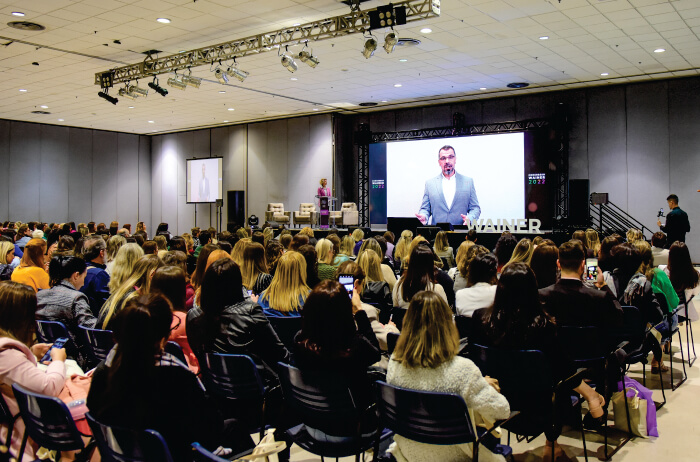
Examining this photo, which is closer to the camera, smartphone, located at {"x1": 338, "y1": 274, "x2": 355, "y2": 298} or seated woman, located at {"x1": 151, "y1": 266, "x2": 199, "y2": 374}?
seated woman, located at {"x1": 151, "y1": 266, "x2": 199, "y2": 374}

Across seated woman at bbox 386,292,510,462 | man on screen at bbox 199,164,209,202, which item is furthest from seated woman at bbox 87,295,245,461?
man on screen at bbox 199,164,209,202

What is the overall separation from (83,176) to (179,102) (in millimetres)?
7407

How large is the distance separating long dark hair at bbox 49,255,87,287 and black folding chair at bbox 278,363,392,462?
208cm

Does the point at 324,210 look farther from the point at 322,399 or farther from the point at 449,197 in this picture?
the point at 322,399

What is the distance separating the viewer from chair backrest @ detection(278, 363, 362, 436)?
2.52m

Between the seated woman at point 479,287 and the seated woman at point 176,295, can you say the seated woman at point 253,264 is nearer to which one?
the seated woman at point 176,295

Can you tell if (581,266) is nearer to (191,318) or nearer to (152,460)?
(191,318)

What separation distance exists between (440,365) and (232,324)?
4.16ft

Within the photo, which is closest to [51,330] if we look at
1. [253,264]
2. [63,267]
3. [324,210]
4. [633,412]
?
[63,267]

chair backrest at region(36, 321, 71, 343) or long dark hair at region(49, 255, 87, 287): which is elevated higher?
long dark hair at region(49, 255, 87, 287)

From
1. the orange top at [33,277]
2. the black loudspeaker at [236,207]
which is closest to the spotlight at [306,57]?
the orange top at [33,277]

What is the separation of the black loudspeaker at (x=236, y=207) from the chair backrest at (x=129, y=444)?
1738 centimetres

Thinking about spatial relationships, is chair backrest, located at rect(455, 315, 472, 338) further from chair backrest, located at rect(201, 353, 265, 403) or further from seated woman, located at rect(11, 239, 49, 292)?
seated woman, located at rect(11, 239, 49, 292)

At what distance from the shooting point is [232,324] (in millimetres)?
3008
